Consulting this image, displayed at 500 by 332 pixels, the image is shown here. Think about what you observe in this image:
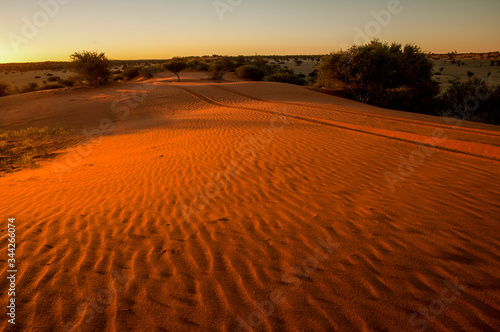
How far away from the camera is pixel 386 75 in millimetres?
19891

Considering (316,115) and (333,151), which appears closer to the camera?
(333,151)

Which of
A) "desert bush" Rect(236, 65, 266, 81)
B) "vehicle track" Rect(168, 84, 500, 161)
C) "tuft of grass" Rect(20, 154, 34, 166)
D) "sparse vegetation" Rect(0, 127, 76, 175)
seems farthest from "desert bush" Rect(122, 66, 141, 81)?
"tuft of grass" Rect(20, 154, 34, 166)

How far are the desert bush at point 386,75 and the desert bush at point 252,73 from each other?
15.2 m

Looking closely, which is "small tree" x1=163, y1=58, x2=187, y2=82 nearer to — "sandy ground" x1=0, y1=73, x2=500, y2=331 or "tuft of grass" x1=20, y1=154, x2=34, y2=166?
"tuft of grass" x1=20, y1=154, x2=34, y2=166

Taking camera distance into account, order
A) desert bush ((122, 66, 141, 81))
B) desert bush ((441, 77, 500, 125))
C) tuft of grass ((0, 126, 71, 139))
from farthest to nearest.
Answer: desert bush ((122, 66, 141, 81))
desert bush ((441, 77, 500, 125))
tuft of grass ((0, 126, 71, 139))

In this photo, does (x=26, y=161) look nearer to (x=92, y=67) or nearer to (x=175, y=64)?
(x=92, y=67)

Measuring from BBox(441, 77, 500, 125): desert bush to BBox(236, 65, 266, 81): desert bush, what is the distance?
78.5 ft

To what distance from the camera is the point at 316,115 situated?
12258 mm

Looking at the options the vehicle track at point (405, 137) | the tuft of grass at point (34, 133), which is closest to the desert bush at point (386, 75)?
the vehicle track at point (405, 137)

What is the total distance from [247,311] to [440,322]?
67.5 inches

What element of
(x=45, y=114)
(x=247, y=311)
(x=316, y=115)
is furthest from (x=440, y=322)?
(x=45, y=114)

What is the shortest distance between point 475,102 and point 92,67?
32.7m

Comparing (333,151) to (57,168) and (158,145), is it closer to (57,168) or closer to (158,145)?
(158,145)

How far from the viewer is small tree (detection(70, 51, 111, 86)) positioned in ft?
81.0
